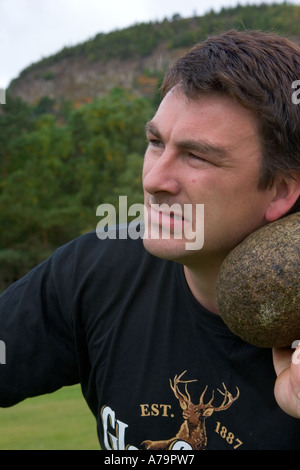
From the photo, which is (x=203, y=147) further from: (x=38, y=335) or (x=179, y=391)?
(x=38, y=335)

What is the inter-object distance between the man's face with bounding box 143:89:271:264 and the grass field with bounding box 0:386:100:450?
5817 mm

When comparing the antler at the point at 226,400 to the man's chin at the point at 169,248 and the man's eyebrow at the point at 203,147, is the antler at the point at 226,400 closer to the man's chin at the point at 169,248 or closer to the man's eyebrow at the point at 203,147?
→ the man's chin at the point at 169,248

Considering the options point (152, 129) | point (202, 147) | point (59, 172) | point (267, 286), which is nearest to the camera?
point (267, 286)

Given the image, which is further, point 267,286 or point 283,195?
point 283,195

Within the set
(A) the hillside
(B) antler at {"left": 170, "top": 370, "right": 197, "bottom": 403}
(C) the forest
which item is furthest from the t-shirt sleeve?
(A) the hillside

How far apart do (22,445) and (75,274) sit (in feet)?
19.1

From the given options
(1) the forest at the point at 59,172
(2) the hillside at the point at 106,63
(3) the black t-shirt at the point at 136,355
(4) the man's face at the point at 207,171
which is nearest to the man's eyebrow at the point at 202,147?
(4) the man's face at the point at 207,171

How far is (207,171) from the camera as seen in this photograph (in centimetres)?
259

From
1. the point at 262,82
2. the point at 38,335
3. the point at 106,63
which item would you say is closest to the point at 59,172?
the point at 38,335

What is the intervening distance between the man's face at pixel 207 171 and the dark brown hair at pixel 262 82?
50 mm

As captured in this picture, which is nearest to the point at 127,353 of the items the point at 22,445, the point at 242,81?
the point at 242,81

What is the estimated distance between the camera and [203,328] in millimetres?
2947

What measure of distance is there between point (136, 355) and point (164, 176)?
100 centimetres

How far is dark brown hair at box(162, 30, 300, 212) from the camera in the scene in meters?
2.61
